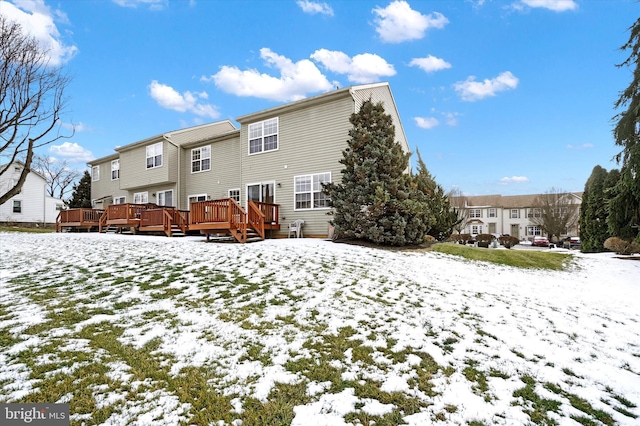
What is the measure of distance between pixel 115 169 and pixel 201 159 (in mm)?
10179

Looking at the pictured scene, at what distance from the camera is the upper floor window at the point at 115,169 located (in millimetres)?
24484

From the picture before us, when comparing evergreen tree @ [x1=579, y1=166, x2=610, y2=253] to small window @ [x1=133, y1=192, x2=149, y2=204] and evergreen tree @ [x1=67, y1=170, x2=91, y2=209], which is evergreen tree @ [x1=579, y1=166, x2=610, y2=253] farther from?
evergreen tree @ [x1=67, y1=170, x2=91, y2=209]

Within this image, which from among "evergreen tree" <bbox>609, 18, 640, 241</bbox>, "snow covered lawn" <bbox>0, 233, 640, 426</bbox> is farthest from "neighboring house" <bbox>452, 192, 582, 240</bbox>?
"snow covered lawn" <bbox>0, 233, 640, 426</bbox>

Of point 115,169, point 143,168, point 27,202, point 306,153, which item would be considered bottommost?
point 27,202

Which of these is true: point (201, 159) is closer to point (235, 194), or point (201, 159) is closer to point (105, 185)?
point (235, 194)

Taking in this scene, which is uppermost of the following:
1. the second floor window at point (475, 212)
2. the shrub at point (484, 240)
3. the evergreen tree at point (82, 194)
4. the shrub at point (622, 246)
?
the evergreen tree at point (82, 194)

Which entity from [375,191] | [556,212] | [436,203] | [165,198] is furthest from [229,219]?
[556,212]

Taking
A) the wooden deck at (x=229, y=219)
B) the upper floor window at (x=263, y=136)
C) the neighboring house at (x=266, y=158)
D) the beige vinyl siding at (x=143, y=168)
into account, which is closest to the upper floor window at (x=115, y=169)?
the beige vinyl siding at (x=143, y=168)

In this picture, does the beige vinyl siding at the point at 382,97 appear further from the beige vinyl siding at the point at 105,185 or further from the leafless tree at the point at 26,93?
the beige vinyl siding at the point at 105,185

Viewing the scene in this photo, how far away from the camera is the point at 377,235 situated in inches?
465

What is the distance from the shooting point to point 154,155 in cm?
2055

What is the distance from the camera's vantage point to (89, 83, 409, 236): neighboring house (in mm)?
14039

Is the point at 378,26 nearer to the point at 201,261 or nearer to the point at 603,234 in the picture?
the point at 201,261

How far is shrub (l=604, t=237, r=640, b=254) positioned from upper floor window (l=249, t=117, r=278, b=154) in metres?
15.2
